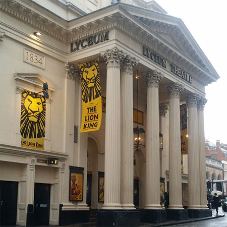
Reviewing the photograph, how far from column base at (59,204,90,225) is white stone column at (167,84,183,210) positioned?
6.34 metres

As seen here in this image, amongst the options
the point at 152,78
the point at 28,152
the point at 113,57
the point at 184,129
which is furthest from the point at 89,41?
the point at 184,129

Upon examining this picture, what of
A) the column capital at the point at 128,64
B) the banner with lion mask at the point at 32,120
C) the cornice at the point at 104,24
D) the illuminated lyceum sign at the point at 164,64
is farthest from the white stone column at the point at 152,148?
the banner with lion mask at the point at 32,120

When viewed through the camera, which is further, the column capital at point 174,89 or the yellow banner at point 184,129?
the yellow banner at point 184,129

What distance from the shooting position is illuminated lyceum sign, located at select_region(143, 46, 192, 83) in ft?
77.3

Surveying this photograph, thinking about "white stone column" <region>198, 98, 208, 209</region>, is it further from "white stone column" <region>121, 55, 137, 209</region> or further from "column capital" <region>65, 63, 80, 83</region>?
"column capital" <region>65, 63, 80, 83</region>

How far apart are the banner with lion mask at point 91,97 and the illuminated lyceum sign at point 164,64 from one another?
3.66m

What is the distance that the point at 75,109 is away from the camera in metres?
22.5

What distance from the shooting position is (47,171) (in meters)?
20.6

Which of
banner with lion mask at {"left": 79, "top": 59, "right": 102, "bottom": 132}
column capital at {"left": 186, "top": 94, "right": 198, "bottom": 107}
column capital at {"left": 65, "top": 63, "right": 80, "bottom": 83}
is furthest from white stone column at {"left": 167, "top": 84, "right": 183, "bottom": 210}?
banner with lion mask at {"left": 79, "top": 59, "right": 102, "bottom": 132}

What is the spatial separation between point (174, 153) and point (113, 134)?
7.26 metres

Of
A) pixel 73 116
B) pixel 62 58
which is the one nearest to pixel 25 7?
pixel 62 58

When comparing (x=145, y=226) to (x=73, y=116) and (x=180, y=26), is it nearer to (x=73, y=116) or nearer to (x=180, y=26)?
(x=73, y=116)

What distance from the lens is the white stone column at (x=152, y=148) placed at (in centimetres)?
2262

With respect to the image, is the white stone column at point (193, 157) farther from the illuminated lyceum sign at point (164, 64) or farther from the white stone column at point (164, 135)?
the white stone column at point (164, 135)
